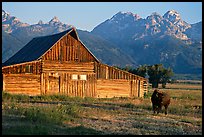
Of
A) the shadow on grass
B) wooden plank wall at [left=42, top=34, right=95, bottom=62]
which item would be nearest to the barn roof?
wooden plank wall at [left=42, top=34, right=95, bottom=62]

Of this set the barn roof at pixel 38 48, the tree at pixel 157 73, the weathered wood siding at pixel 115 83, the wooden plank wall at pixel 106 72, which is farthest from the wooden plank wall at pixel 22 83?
the tree at pixel 157 73

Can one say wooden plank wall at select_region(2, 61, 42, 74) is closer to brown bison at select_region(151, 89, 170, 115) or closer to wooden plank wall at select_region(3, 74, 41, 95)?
wooden plank wall at select_region(3, 74, 41, 95)

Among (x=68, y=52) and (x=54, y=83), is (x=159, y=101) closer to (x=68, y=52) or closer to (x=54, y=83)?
(x=54, y=83)

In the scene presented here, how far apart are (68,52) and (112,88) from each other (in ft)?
19.1

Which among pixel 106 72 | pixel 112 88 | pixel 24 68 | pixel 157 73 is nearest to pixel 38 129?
pixel 24 68

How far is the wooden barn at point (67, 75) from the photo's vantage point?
3822 centimetres

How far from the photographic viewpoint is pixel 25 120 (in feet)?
60.4

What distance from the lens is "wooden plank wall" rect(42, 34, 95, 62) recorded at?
40.2 meters

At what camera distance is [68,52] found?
40906mm

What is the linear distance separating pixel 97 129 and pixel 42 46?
26.5m

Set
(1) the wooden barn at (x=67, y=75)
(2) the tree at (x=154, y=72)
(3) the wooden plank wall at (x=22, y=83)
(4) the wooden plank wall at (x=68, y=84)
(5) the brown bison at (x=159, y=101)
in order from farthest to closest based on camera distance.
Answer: (2) the tree at (x=154, y=72), (4) the wooden plank wall at (x=68, y=84), (1) the wooden barn at (x=67, y=75), (3) the wooden plank wall at (x=22, y=83), (5) the brown bison at (x=159, y=101)

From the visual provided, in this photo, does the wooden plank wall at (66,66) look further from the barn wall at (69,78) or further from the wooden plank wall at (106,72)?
the wooden plank wall at (106,72)

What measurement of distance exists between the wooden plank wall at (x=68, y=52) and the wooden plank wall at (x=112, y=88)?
2.78 m

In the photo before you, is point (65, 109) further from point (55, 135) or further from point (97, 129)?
point (55, 135)
